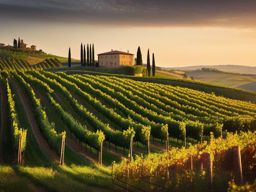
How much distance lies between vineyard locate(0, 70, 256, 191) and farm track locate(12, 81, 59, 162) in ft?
0.31

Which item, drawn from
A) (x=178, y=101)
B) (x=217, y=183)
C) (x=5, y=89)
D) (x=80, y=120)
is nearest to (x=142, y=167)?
(x=217, y=183)

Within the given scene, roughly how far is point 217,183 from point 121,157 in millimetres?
23117

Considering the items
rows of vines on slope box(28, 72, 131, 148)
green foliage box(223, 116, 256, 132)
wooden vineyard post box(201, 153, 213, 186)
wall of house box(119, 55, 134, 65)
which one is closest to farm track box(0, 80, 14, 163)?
rows of vines on slope box(28, 72, 131, 148)

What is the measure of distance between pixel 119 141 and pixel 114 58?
111647mm

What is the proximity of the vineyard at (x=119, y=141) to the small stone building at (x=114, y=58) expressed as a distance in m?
60.5

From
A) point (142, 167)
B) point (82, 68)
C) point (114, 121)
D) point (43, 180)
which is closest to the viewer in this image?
point (142, 167)

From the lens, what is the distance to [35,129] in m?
49.1

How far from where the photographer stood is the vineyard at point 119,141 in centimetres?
2036

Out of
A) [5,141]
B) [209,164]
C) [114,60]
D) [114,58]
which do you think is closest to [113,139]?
[5,141]

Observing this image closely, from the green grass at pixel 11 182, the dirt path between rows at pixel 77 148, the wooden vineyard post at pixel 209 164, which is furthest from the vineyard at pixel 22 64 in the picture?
the wooden vineyard post at pixel 209 164

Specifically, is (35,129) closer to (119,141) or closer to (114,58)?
(119,141)

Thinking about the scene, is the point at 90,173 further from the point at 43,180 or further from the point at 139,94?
the point at 139,94

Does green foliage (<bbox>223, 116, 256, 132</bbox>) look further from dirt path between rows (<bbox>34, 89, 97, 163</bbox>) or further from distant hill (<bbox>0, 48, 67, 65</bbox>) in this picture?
distant hill (<bbox>0, 48, 67, 65</bbox>)

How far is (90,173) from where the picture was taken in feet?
103
